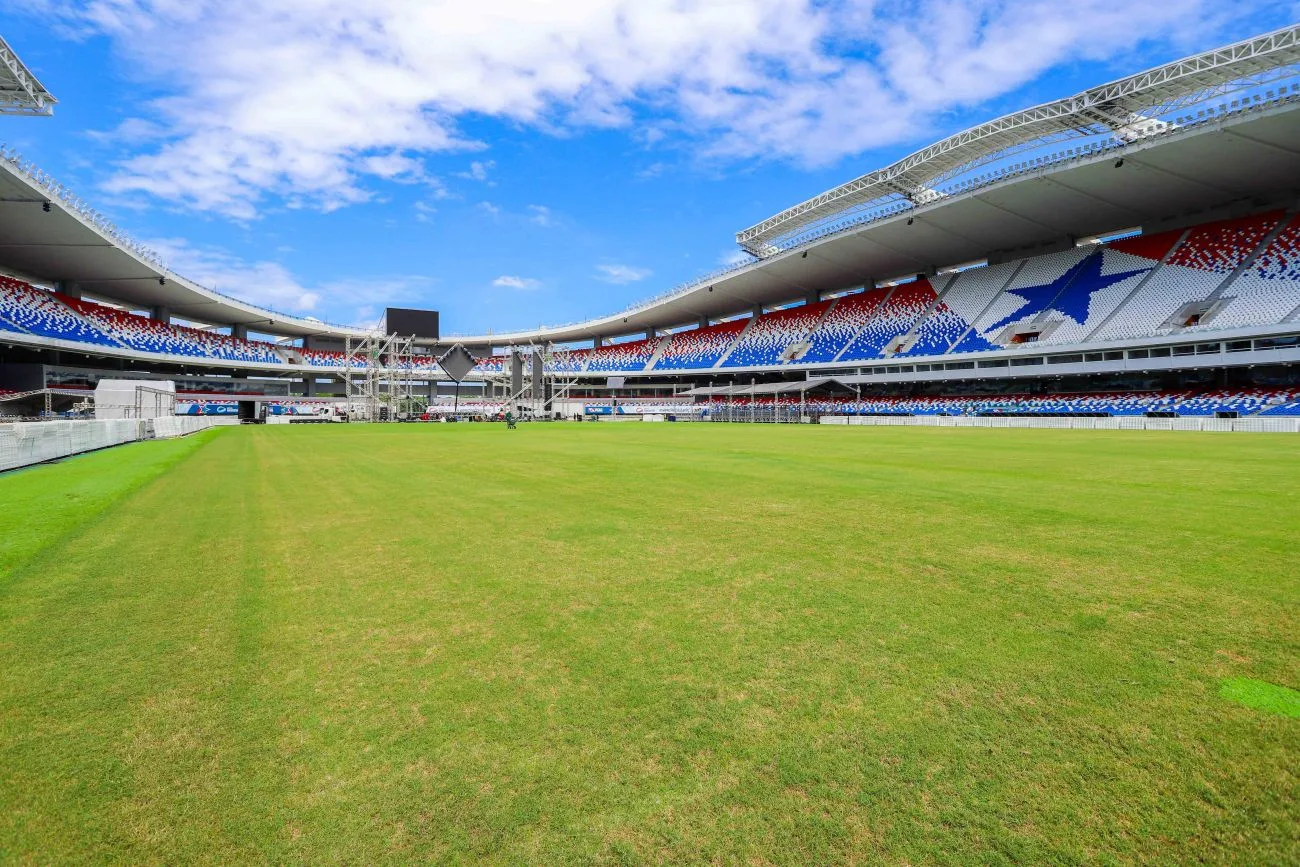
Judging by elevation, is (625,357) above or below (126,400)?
above

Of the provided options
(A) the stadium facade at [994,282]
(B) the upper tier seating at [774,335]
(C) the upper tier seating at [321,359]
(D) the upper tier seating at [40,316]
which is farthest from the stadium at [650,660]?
(C) the upper tier seating at [321,359]

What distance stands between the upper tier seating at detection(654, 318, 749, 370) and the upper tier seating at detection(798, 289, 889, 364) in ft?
41.2

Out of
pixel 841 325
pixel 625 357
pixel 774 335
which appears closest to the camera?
pixel 841 325

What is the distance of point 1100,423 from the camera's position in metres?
34.8

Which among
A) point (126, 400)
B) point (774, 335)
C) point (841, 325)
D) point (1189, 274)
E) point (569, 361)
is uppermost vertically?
point (1189, 274)

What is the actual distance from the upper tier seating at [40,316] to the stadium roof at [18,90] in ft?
64.7

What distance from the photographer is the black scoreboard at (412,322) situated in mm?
74438

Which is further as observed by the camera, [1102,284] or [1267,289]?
[1102,284]

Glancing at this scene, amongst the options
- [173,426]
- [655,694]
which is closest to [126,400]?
[173,426]

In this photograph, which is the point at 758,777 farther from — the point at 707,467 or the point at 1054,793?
the point at 707,467

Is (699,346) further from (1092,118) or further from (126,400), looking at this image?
(126,400)

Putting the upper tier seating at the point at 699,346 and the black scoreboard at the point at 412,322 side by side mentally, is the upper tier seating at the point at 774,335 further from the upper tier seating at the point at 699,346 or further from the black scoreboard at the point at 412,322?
the black scoreboard at the point at 412,322

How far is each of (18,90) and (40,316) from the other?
85.3ft

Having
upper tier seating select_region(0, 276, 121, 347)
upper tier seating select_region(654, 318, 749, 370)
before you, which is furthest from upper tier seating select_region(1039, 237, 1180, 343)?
upper tier seating select_region(0, 276, 121, 347)
